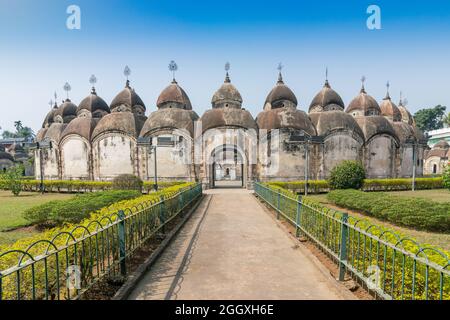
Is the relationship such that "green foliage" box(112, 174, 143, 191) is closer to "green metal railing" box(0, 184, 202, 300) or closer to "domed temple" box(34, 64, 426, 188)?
"domed temple" box(34, 64, 426, 188)

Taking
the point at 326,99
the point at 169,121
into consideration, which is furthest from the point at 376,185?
the point at 169,121

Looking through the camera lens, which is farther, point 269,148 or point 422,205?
point 269,148

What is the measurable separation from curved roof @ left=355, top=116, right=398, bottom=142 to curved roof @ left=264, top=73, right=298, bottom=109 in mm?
7909

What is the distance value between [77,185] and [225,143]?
1411 centimetres

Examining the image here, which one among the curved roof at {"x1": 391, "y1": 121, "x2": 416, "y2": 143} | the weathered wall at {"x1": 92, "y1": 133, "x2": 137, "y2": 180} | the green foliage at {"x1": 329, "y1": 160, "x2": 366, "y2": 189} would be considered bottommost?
the green foliage at {"x1": 329, "y1": 160, "x2": 366, "y2": 189}

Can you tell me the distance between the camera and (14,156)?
5716cm

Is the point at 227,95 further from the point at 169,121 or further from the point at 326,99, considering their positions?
the point at 326,99

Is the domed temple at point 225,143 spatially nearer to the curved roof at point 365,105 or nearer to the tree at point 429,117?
the curved roof at point 365,105

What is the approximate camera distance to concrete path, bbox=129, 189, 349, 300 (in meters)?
3.92

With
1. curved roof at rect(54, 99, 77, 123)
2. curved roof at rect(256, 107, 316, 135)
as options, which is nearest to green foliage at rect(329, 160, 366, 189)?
curved roof at rect(256, 107, 316, 135)

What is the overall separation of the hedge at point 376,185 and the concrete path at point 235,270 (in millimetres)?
11633
